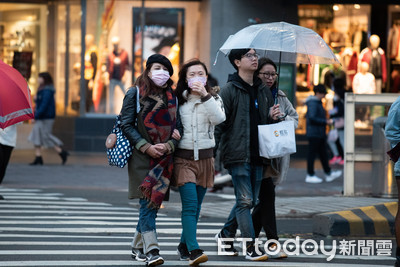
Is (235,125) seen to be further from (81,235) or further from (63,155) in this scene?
(63,155)

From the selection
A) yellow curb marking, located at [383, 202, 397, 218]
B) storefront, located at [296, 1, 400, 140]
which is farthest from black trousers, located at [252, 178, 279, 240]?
storefront, located at [296, 1, 400, 140]

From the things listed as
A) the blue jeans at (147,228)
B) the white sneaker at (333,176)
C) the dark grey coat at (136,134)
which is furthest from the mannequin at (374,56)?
the blue jeans at (147,228)

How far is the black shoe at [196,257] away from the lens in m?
7.14

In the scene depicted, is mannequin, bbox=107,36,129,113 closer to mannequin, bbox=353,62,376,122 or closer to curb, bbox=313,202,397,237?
mannequin, bbox=353,62,376,122

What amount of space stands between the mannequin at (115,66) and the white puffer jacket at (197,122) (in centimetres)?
1290

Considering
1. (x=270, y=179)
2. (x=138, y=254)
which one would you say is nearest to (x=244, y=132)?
(x=270, y=179)

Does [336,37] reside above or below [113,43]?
above

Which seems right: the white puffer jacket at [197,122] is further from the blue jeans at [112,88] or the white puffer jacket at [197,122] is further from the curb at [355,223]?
the blue jeans at [112,88]

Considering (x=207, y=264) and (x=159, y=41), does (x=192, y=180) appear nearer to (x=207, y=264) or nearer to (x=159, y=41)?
(x=207, y=264)

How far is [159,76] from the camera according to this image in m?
7.24

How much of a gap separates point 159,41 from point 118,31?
1.01 meters

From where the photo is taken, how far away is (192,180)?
7297 mm

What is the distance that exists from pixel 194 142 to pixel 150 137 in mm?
392

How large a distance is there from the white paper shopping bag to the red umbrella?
7.15 feet
